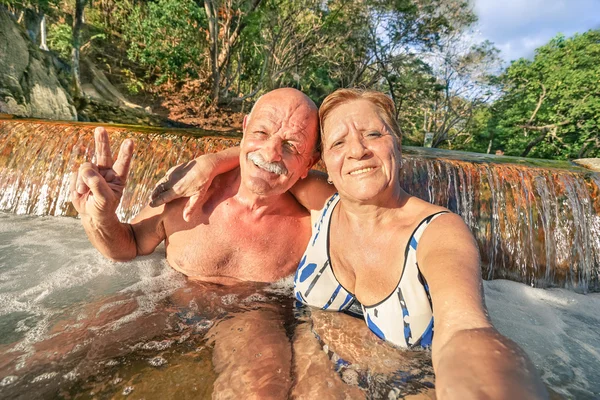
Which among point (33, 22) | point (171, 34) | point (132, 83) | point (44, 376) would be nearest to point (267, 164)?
point (44, 376)

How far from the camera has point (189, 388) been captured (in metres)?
1.43

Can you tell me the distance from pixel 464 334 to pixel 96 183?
1.71 metres

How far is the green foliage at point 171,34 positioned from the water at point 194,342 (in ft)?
33.6

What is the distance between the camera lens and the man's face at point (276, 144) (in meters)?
1.92

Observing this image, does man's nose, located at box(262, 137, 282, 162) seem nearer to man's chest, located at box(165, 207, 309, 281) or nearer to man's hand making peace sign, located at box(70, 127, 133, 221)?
man's chest, located at box(165, 207, 309, 281)

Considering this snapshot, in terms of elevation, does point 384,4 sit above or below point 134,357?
above

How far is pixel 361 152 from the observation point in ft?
5.29

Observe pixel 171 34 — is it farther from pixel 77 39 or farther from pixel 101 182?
pixel 101 182

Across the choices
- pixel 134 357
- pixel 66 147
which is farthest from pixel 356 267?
pixel 66 147

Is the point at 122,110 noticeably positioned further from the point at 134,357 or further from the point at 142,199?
the point at 134,357

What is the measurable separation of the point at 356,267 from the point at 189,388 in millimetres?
950

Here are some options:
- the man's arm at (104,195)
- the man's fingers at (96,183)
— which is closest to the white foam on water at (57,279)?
the man's arm at (104,195)

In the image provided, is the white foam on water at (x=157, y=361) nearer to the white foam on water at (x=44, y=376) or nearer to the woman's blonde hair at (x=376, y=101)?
the white foam on water at (x=44, y=376)

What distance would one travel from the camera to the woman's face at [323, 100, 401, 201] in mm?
1626
